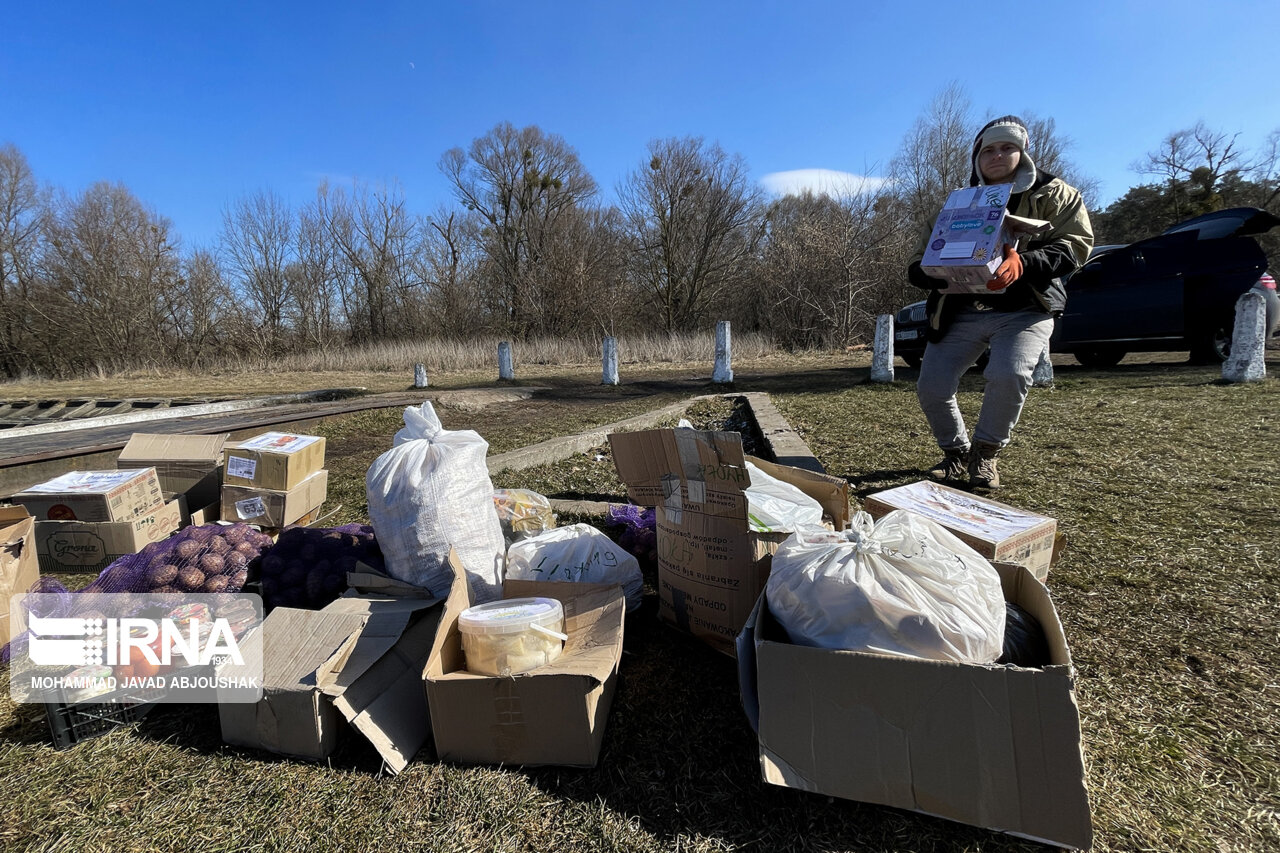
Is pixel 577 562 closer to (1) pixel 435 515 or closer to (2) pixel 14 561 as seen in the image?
(1) pixel 435 515

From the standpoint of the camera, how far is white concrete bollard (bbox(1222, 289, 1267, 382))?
6.42 meters

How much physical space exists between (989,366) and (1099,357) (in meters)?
8.79

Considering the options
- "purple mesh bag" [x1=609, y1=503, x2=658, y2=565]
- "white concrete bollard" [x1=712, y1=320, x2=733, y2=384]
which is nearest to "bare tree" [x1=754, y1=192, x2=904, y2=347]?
"white concrete bollard" [x1=712, y1=320, x2=733, y2=384]

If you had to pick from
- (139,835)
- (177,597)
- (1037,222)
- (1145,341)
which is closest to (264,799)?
(139,835)

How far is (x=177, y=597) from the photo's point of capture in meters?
2.20

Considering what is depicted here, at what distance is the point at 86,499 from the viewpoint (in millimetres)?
2961

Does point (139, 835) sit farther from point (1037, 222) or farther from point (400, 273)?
A: point (400, 273)

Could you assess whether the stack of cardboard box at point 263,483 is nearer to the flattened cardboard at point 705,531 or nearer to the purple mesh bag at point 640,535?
the purple mesh bag at point 640,535

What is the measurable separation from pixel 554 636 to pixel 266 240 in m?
31.3

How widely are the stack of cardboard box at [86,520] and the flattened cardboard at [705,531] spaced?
2680 mm

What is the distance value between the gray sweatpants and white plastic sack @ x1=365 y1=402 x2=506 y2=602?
267cm

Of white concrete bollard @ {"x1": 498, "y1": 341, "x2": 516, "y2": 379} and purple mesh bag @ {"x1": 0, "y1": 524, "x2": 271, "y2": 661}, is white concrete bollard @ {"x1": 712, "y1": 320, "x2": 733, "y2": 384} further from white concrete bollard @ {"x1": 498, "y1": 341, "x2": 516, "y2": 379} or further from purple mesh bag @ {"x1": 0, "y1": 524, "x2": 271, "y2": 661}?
purple mesh bag @ {"x1": 0, "y1": 524, "x2": 271, "y2": 661}

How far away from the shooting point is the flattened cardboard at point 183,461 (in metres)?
3.54

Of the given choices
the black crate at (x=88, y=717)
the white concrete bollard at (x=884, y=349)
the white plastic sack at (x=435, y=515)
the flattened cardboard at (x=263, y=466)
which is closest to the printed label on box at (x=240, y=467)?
the flattened cardboard at (x=263, y=466)
